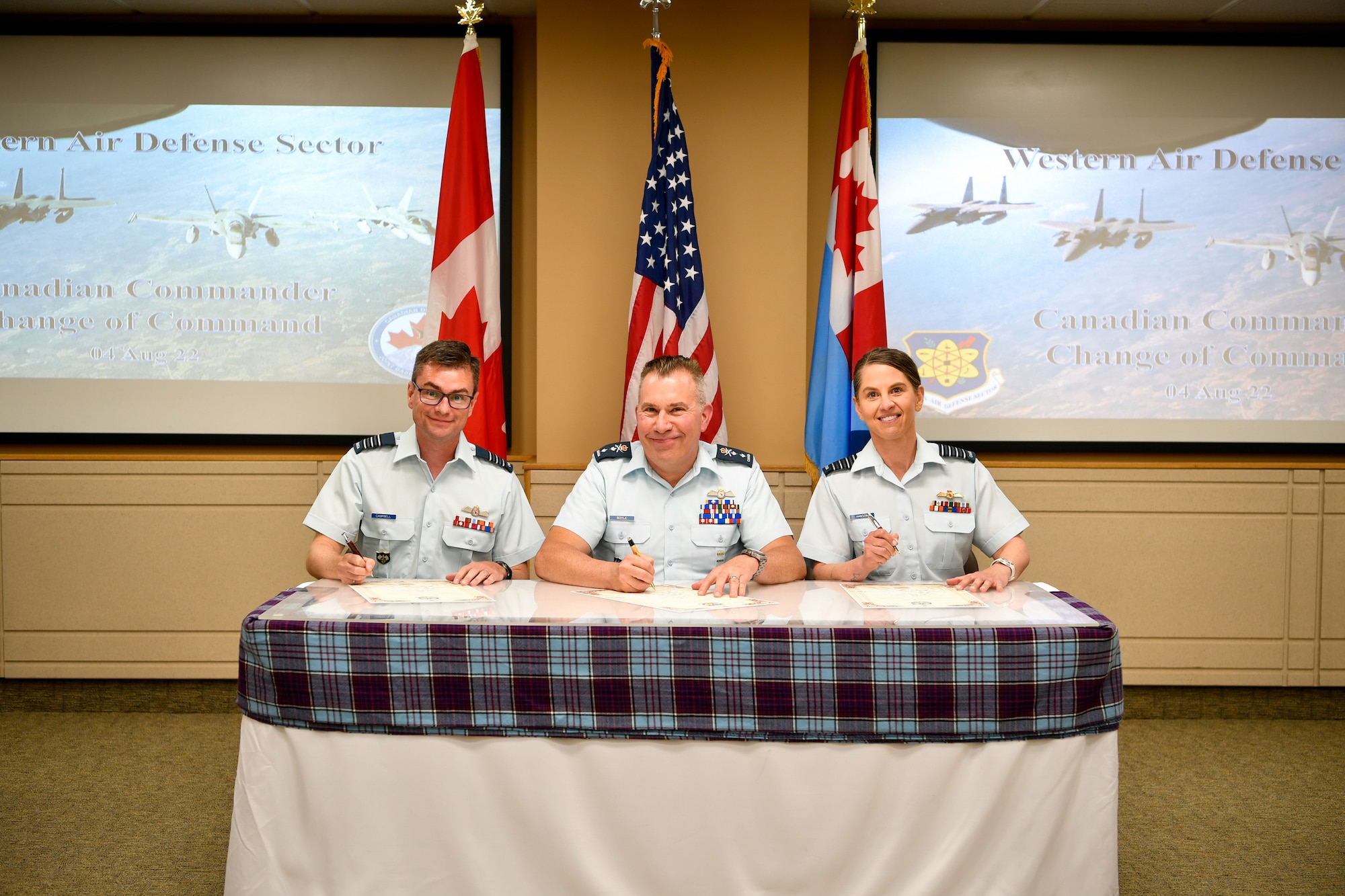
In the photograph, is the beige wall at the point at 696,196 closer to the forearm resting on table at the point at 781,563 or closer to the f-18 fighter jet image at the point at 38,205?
the forearm resting on table at the point at 781,563

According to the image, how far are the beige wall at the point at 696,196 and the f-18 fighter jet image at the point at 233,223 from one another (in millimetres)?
1094

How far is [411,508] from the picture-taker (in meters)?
2.44

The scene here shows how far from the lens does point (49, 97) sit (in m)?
3.84

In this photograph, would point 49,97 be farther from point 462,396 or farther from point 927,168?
point 927,168

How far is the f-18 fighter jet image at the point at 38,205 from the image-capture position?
3844 mm

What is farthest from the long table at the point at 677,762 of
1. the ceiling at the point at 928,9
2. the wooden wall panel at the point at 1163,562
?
the ceiling at the point at 928,9

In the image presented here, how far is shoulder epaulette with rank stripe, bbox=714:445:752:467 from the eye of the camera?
8.13 feet

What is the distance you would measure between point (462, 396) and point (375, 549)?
468mm

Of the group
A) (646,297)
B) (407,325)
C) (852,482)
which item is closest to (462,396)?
(852,482)

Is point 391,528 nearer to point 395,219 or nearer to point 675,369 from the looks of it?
point 675,369

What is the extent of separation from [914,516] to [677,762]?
111cm

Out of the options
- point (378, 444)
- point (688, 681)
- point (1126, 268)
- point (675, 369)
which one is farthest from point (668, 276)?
point (688, 681)

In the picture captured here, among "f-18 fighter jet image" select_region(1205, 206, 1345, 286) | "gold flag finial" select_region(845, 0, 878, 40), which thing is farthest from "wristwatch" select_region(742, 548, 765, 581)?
"f-18 fighter jet image" select_region(1205, 206, 1345, 286)

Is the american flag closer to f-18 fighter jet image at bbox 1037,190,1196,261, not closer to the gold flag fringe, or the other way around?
the gold flag fringe
